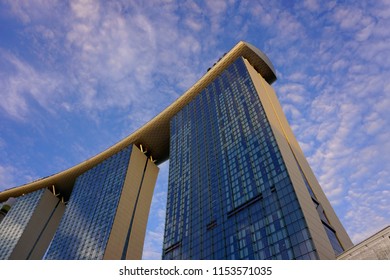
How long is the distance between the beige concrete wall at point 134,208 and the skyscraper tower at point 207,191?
0.36 m

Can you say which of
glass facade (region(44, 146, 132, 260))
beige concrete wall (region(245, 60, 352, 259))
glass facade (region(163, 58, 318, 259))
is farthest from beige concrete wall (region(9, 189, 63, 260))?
beige concrete wall (region(245, 60, 352, 259))

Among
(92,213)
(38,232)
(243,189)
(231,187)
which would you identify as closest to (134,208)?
(92,213)

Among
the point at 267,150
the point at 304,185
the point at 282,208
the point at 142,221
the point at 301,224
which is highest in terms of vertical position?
the point at 142,221

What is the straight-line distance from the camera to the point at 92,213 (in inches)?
3927

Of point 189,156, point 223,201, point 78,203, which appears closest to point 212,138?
point 189,156

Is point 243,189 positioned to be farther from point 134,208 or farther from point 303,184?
point 134,208

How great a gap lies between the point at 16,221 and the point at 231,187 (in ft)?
350

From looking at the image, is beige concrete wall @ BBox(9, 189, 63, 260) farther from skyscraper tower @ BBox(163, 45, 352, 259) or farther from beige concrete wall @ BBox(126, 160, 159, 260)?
skyscraper tower @ BBox(163, 45, 352, 259)

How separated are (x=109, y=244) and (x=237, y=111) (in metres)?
47.3

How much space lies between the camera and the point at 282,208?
158 feet

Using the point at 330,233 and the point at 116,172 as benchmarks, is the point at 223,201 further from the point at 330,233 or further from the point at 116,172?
the point at 116,172

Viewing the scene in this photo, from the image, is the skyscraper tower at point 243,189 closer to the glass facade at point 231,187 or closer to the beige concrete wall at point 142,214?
the glass facade at point 231,187

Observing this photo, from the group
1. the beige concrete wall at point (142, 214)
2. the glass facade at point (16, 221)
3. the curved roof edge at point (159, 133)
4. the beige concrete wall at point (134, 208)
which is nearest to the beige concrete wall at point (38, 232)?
the glass facade at point (16, 221)

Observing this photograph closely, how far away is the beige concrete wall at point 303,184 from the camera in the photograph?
43.2 m
